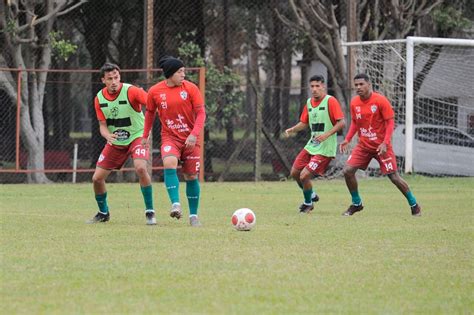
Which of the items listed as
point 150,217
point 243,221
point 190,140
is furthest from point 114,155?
point 243,221

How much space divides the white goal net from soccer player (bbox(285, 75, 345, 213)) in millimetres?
8646

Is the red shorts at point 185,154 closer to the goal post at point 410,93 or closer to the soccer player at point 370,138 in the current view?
the soccer player at point 370,138

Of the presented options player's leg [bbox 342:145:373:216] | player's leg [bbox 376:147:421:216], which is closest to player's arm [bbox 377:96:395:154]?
player's leg [bbox 376:147:421:216]

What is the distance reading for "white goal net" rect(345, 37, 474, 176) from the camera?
2438 cm

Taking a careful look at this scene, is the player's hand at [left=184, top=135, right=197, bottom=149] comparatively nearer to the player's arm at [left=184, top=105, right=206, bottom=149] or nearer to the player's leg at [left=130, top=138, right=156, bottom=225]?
the player's arm at [left=184, top=105, right=206, bottom=149]

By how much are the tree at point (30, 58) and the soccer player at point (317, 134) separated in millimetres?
9188

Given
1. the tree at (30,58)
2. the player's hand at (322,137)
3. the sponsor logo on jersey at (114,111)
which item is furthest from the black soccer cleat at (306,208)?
the tree at (30,58)

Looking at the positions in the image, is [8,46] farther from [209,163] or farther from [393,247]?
[393,247]

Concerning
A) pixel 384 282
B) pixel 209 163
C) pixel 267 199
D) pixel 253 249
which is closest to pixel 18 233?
pixel 253 249

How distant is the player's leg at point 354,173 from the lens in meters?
14.8

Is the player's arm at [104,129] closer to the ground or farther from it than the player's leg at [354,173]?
farther from it

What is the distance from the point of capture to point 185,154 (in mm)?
12625

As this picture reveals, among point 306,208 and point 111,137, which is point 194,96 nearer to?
point 111,137

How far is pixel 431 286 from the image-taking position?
26.1 feet
